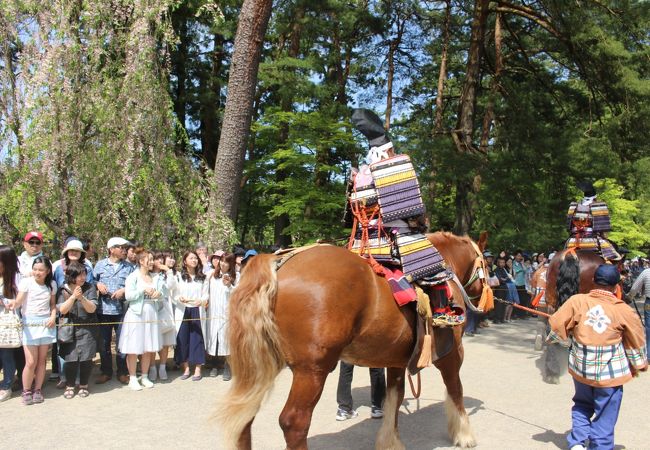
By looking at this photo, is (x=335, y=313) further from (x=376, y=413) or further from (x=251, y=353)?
(x=376, y=413)

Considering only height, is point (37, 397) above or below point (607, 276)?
below

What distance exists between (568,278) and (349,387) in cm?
380

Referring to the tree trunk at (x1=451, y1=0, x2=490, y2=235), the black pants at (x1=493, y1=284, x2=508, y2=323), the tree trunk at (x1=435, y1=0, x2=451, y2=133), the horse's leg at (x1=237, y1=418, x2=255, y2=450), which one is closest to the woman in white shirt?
the horse's leg at (x1=237, y1=418, x2=255, y2=450)

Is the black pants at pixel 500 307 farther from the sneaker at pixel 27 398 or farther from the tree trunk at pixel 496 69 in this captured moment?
the sneaker at pixel 27 398

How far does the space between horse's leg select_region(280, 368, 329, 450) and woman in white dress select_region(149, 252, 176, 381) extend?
4144mm

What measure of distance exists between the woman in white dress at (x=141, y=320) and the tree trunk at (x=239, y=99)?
2429mm

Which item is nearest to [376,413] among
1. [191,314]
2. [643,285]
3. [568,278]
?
[191,314]

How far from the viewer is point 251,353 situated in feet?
11.4

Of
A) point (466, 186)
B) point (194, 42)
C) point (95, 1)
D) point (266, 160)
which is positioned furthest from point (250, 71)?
point (194, 42)

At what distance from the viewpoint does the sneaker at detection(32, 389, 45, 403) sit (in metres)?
5.85

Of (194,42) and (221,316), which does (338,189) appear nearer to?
(194,42)

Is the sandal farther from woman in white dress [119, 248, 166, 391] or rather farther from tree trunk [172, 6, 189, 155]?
tree trunk [172, 6, 189, 155]

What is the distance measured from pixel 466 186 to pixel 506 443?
30.5 ft

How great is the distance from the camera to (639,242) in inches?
1055
